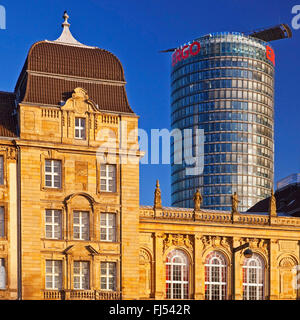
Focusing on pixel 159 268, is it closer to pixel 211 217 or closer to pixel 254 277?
pixel 211 217

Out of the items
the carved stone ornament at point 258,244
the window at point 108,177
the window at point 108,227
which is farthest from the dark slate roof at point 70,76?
the carved stone ornament at point 258,244

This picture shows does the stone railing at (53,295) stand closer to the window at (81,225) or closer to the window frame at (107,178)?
the window at (81,225)

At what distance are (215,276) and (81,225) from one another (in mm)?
14244

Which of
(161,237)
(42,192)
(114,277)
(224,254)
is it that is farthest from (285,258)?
(42,192)

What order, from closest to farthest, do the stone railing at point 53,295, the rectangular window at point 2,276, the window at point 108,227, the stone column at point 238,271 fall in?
the rectangular window at point 2,276 → the stone railing at point 53,295 → the window at point 108,227 → the stone column at point 238,271

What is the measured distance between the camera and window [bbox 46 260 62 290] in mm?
62688

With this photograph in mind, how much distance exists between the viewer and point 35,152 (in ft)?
209

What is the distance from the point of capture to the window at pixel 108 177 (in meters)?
65.8

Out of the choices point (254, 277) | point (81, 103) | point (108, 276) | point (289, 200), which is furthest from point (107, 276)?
point (289, 200)

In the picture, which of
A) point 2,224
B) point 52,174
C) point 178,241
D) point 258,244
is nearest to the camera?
point 2,224

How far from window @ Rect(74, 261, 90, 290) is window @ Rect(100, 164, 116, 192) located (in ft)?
20.6

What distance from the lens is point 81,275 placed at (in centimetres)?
6384

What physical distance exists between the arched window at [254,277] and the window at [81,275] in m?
15.7
